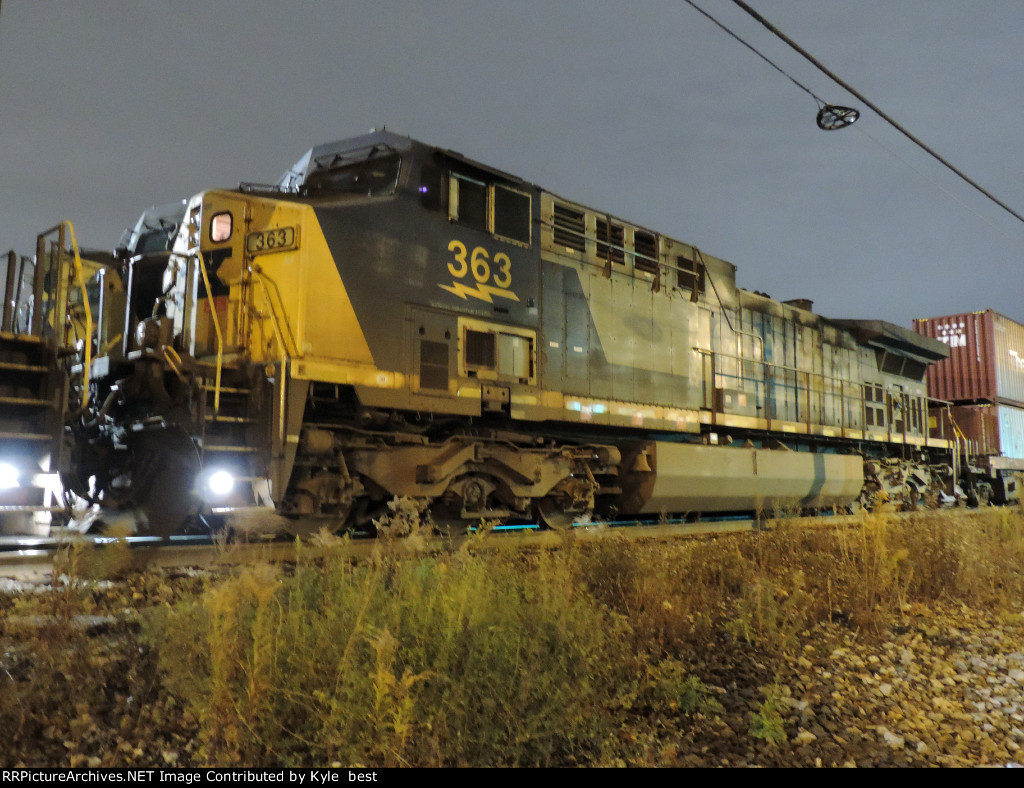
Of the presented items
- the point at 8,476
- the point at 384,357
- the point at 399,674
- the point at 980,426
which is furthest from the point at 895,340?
the point at 8,476

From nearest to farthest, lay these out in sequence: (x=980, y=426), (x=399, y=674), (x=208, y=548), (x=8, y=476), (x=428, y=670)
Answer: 1. (x=428, y=670)
2. (x=399, y=674)
3. (x=8, y=476)
4. (x=208, y=548)
5. (x=980, y=426)

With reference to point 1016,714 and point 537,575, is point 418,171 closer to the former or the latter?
point 537,575

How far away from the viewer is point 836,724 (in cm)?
332

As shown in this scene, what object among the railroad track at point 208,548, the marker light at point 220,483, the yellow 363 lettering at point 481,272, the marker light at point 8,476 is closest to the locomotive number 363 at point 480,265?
the yellow 363 lettering at point 481,272

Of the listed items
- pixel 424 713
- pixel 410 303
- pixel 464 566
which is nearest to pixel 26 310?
pixel 410 303

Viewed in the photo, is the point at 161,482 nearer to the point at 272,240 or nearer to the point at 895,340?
the point at 272,240

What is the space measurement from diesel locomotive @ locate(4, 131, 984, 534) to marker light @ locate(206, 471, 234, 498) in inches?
0.6

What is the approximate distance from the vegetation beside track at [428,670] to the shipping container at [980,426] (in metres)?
15.1

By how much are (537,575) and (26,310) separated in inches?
264

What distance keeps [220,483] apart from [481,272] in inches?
133

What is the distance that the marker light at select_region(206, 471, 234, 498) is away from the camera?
5738 millimetres

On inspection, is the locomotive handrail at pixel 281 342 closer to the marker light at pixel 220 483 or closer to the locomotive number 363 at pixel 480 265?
the marker light at pixel 220 483

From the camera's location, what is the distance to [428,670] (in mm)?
2941

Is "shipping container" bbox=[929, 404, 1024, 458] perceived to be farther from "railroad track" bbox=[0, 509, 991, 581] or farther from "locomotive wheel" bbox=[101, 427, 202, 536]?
"locomotive wheel" bbox=[101, 427, 202, 536]
